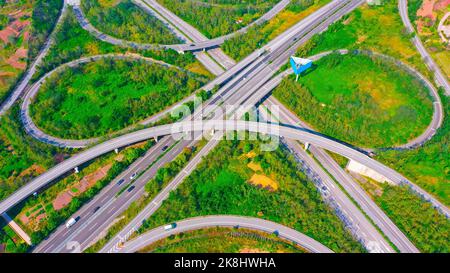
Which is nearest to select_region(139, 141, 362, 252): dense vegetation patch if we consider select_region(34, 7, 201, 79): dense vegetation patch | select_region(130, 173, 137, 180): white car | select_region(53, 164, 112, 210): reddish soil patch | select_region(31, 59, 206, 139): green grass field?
select_region(130, 173, 137, 180): white car

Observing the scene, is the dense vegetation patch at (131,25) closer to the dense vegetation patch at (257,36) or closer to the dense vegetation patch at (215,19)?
the dense vegetation patch at (215,19)

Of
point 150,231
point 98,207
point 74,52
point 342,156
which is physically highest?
point 74,52

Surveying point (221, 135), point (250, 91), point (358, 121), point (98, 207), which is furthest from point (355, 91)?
point (98, 207)

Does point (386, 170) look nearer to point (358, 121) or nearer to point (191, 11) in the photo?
point (358, 121)

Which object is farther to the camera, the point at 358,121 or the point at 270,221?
the point at 358,121

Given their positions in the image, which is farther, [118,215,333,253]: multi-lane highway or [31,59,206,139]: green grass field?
[31,59,206,139]: green grass field

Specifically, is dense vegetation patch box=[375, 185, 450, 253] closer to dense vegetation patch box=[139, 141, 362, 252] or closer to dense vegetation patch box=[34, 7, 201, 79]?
dense vegetation patch box=[139, 141, 362, 252]

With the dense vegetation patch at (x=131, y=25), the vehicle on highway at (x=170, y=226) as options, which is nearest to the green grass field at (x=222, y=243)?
the vehicle on highway at (x=170, y=226)
